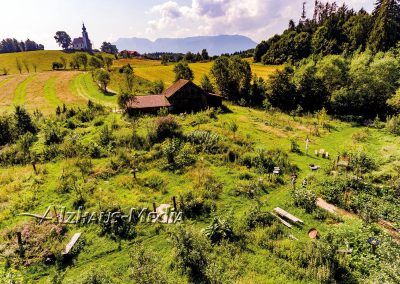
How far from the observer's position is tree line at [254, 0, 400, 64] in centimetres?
5325

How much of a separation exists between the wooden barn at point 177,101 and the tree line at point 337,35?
86.5 ft

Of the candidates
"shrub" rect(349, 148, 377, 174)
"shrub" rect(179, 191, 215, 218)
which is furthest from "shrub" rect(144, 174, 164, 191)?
"shrub" rect(349, 148, 377, 174)

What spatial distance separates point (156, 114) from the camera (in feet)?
126

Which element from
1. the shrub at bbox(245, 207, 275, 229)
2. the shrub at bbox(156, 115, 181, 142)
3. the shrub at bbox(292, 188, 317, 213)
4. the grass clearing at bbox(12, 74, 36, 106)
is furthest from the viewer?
the grass clearing at bbox(12, 74, 36, 106)

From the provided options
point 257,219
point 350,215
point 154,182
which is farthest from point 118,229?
point 350,215

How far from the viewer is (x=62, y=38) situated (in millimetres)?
182750

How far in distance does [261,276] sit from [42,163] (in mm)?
21298

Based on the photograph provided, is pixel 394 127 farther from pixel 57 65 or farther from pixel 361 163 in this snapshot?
pixel 57 65

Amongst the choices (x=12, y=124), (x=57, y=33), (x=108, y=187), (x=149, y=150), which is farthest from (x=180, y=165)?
(x=57, y=33)

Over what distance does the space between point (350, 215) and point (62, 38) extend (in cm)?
21148

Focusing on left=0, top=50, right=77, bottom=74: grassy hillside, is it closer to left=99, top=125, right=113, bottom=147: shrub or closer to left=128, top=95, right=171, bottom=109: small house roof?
left=128, top=95, right=171, bottom=109: small house roof

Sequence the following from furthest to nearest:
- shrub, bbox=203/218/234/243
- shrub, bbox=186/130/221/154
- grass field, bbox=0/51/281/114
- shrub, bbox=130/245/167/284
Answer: grass field, bbox=0/51/281/114
shrub, bbox=186/130/221/154
shrub, bbox=203/218/234/243
shrub, bbox=130/245/167/284

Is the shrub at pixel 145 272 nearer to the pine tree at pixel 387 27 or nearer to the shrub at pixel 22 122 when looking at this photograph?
the shrub at pixel 22 122

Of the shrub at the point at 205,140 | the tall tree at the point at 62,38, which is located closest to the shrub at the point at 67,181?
the shrub at the point at 205,140
